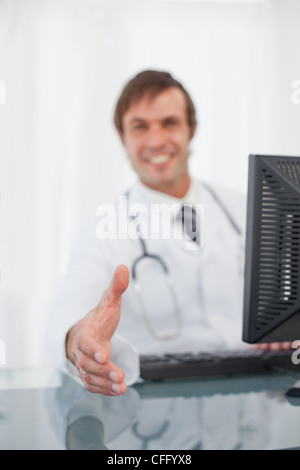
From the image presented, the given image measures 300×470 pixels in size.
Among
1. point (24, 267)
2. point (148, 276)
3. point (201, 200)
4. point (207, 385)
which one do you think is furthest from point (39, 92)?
point (207, 385)

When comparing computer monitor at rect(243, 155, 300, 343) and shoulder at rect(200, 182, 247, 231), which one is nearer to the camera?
computer monitor at rect(243, 155, 300, 343)

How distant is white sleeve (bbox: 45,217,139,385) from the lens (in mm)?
680

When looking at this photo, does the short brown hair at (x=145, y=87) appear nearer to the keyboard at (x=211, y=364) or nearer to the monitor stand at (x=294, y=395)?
the keyboard at (x=211, y=364)

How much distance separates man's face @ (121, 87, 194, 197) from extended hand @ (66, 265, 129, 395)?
804 millimetres

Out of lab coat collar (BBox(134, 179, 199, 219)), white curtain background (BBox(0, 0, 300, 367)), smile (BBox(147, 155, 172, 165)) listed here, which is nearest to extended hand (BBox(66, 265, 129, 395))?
lab coat collar (BBox(134, 179, 199, 219))

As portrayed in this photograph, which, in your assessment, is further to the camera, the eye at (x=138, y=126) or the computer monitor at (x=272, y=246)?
the eye at (x=138, y=126)

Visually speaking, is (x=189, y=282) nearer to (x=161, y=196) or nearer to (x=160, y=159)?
(x=161, y=196)

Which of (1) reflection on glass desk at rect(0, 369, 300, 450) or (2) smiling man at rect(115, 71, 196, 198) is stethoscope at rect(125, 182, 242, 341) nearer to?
(2) smiling man at rect(115, 71, 196, 198)

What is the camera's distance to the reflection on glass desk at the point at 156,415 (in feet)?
1.68

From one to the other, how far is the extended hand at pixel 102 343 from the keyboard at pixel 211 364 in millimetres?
179

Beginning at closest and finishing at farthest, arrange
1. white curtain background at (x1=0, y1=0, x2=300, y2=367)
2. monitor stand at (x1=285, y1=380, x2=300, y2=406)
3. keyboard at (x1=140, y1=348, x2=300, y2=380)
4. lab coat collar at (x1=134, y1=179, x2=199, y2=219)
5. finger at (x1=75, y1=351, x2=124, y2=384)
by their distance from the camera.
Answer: finger at (x1=75, y1=351, x2=124, y2=384) < monitor stand at (x1=285, y1=380, x2=300, y2=406) < keyboard at (x1=140, y1=348, x2=300, y2=380) < lab coat collar at (x1=134, y1=179, x2=199, y2=219) < white curtain background at (x1=0, y1=0, x2=300, y2=367)

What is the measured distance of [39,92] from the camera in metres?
1.67

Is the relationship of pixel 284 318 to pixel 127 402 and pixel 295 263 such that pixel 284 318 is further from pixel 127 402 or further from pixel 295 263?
pixel 127 402

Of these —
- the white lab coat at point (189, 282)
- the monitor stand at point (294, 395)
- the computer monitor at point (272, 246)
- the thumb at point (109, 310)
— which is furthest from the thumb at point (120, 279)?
the white lab coat at point (189, 282)
